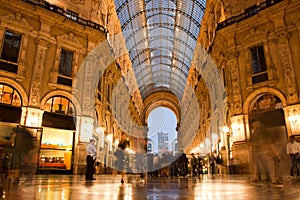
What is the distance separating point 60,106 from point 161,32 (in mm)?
23403

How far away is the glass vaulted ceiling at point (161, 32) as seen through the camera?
92.3 ft

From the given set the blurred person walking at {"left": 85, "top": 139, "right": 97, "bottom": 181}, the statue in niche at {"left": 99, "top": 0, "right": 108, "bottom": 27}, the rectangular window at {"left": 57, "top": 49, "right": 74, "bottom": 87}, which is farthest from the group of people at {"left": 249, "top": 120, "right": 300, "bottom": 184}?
the statue in niche at {"left": 99, "top": 0, "right": 108, "bottom": 27}

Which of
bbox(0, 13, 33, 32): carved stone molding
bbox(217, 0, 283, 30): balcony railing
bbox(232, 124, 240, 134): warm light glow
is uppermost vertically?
bbox(217, 0, 283, 30): balcony railing

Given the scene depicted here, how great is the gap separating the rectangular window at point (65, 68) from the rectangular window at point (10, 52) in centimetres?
278

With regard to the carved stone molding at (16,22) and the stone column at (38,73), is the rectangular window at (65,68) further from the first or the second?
the carved stone molding at (16,22)

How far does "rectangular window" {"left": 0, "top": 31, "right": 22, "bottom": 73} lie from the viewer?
14.1 metres

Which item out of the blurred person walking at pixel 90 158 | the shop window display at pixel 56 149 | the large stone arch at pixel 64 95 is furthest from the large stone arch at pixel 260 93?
the shop window display at pixel 56 149

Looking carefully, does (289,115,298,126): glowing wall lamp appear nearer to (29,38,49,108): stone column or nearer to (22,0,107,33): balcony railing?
(22,0,107,33): balcony railing

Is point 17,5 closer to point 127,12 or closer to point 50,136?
point 50,136

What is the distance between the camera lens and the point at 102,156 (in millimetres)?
19500

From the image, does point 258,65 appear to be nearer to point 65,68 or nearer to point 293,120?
point 293,120

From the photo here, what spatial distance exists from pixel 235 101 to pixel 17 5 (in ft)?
50.6

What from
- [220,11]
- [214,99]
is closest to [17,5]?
[220,11]

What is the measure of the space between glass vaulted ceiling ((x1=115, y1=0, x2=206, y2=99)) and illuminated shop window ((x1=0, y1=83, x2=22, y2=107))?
16.2 meters
